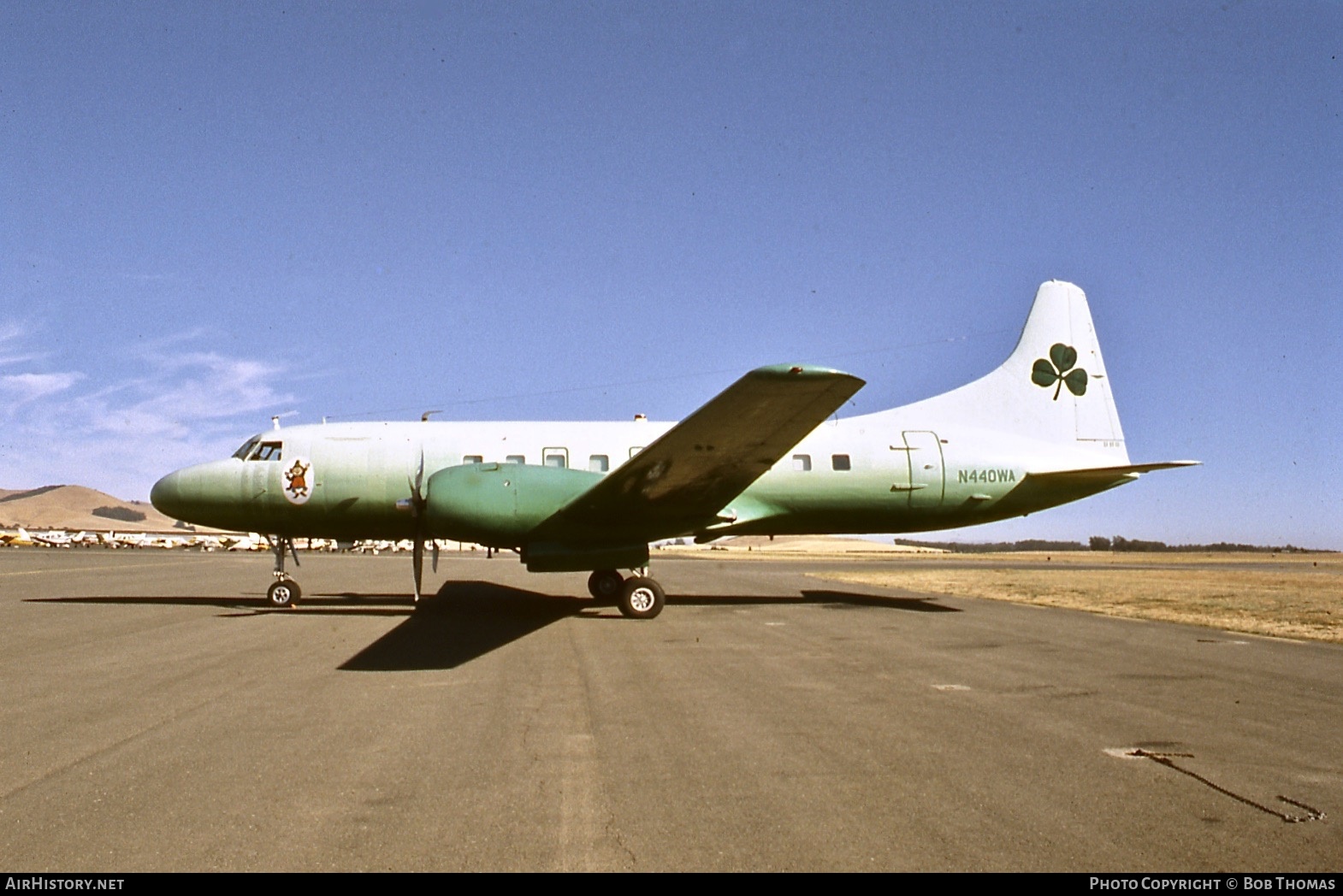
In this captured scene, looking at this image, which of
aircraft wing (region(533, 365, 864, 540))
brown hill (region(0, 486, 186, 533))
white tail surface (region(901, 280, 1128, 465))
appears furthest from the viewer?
brown hill (region(0, 486, 186, 533))

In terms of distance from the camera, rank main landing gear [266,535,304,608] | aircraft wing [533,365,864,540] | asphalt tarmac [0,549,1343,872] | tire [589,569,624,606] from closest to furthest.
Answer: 1. asphalt tarmac [0,549,1343,872]
2. aircraft wing [533,365,864,540]
3. main landing gear [266,535,304,608]
4. tire [589,569,624,606]

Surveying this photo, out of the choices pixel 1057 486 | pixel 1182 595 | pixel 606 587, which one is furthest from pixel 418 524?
pixel 1182 595

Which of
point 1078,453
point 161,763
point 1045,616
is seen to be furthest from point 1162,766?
point 1078,453

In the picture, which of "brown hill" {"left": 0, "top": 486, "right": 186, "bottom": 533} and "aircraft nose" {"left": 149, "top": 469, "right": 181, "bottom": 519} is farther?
"brown hill" {"left": 0, "top": 486, "right": 186, "bottom": 533}

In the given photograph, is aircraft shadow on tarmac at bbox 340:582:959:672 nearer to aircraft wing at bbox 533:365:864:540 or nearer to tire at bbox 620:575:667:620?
tire at bbox 620:575:667:620

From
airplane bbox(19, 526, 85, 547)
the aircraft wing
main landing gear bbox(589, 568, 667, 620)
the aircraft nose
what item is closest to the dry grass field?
the aircraft wing

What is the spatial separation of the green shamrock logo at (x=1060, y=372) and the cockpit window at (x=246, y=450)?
58.1 ft

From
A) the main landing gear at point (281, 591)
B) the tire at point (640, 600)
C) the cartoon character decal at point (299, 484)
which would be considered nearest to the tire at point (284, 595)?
the main landing gear at point (281, 591)

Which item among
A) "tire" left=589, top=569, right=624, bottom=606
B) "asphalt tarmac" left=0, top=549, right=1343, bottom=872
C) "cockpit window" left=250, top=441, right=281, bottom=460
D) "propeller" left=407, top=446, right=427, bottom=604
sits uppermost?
"cockpit window" left=250, top=441, right=281, bottom=460

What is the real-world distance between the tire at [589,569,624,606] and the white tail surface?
25.5 feet

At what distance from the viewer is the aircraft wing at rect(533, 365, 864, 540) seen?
32.5 feet

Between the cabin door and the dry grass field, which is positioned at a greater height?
Result: the cabin door

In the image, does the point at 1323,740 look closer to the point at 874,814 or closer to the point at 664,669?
the point at 874,814

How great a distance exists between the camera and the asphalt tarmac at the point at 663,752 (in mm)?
4074
